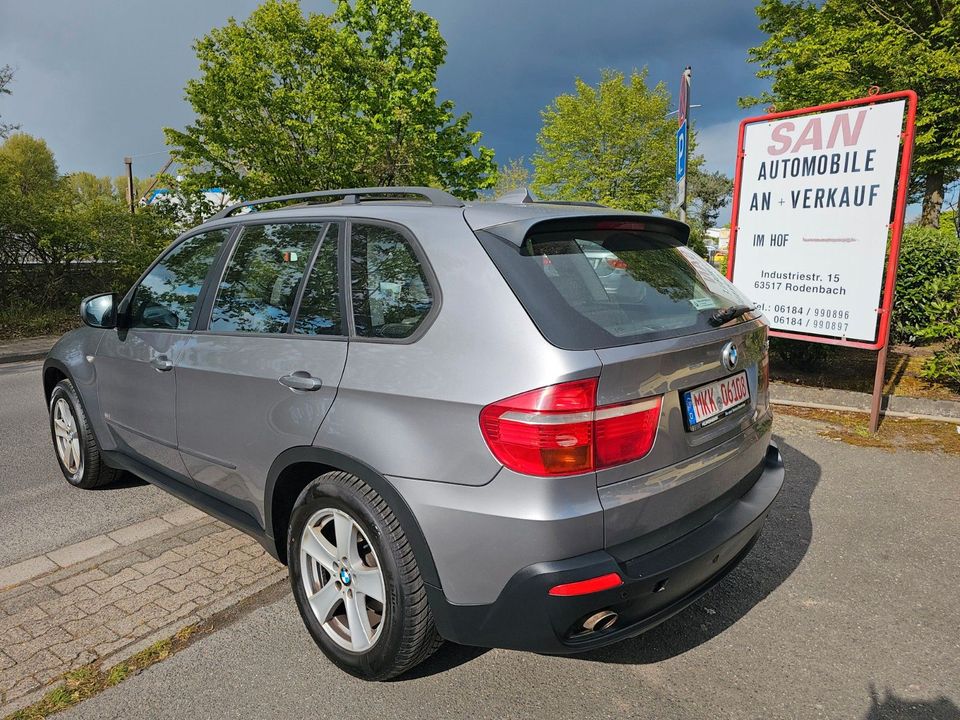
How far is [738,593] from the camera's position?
3041mm

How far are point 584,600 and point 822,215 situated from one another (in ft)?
17.0

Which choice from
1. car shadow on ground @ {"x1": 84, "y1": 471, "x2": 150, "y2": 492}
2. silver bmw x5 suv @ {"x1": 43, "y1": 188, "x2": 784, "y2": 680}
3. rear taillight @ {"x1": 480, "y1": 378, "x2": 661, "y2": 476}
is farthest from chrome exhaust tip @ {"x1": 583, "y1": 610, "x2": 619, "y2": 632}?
car shadow on ground @ {"x1": 84, "y1": 471, "x2": 150, "y2": 492}

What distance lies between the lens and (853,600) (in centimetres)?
299

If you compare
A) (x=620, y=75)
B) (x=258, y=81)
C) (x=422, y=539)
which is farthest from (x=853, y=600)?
(x=620, y=75)

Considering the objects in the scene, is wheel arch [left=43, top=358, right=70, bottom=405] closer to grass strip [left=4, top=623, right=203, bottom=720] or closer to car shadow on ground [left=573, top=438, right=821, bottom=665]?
grass strip [left=4, top=623, right=203, bottom=720]

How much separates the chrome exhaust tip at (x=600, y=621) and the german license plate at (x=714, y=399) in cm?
67

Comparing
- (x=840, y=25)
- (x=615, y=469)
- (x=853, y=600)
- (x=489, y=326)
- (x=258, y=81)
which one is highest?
(x=840, y=25)

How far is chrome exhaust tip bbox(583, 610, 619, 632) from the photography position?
6.53 ft

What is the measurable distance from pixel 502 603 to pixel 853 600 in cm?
194

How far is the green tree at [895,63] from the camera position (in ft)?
49.0

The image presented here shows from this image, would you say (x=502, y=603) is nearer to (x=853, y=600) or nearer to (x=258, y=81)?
(x=853, y=600)

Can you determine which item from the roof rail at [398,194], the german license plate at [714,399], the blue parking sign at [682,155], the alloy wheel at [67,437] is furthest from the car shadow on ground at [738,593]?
the blue parking sign at [682,155]

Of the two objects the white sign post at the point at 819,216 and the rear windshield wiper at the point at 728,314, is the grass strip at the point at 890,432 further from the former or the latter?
the rear windshield wiper at the point at 728,314

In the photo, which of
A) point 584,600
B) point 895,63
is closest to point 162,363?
point 584,600
